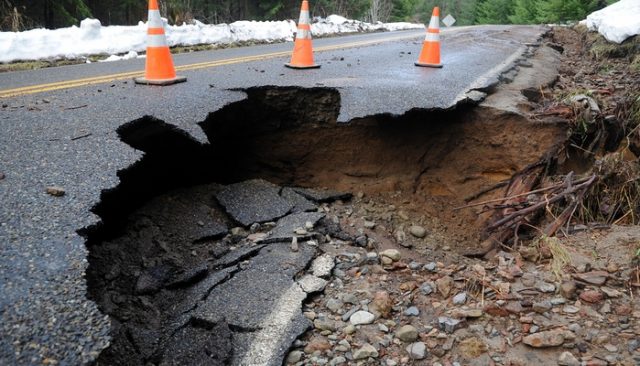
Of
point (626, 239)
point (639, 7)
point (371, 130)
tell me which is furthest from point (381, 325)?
point (639, 7)

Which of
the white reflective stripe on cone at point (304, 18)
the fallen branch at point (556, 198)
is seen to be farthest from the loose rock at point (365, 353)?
the white reflective stripe on cone at point (304, 18)

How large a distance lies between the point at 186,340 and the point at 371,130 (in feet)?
8.49

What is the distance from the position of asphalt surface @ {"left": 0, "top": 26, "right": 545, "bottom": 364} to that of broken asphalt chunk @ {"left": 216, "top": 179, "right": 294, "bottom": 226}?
0.61 m

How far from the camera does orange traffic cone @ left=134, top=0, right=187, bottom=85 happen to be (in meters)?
4.62

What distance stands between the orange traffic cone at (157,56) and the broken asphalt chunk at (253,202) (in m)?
1.59

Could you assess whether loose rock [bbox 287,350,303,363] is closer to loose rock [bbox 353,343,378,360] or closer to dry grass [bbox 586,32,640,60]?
loose rock [bbox 353,343,378,360]

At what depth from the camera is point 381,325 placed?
2.28 metres

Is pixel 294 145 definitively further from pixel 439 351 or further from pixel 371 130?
pixel 439 351

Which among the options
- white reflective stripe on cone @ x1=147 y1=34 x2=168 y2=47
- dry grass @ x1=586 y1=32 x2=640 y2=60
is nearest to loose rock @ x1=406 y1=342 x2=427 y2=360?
white reflective stripe on cone @ x1=147 y1=34 x2=168 y2=47

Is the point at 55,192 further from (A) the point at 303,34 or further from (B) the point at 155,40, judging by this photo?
(A) the point at 303,34

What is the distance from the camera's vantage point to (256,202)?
3764mm

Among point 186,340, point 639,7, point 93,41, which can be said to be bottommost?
point 186,340

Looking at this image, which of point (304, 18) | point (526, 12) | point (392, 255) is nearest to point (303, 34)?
point (304, 18)

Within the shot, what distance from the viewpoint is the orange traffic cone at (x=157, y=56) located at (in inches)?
182
